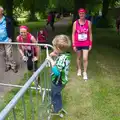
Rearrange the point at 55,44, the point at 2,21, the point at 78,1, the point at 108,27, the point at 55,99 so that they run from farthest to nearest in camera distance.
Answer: the point at 108,27 < the point at 78,1 < the point at 2,21 < the point at 55,99 < the point at 55,44

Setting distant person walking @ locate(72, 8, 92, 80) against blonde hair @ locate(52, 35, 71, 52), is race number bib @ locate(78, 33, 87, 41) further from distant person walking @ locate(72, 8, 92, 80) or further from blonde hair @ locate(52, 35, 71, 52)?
blonde hair @ locate(52, 35, 71, 52)

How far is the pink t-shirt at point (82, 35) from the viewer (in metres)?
6.79

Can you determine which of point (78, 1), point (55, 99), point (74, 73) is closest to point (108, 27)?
point (78, 1)

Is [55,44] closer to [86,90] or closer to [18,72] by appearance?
[86,90]

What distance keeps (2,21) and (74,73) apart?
2287 mm

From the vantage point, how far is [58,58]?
4.43 metres

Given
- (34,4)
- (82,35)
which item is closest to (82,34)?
(82,35)

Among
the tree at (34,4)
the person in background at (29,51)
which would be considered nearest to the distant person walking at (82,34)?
the person in background at (29,51)

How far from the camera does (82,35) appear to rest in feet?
22.5

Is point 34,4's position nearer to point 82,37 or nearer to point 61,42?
point 82,37

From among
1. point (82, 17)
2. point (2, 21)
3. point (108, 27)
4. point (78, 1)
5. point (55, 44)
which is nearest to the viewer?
point (55, 44)

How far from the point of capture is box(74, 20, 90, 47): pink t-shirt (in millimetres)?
6789

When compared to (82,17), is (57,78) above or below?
below

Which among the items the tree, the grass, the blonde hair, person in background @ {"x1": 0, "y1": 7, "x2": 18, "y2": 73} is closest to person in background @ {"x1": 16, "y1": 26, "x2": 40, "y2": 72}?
the grass
